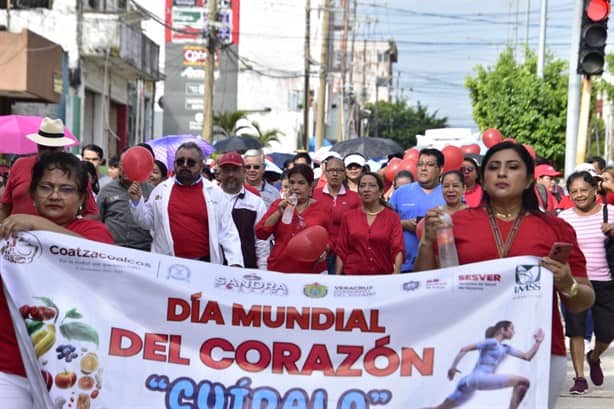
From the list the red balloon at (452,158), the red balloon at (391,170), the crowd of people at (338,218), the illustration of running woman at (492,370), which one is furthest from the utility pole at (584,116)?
the illustration of running woman at (492,370)

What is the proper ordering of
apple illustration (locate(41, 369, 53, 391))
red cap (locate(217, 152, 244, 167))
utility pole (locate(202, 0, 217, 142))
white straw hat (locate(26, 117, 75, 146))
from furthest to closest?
utility pole (locate(202, 0, 217, 142)), red cap (locate(217, 152, 244, 167)), white straw hat (locate(26, 117, 75, 146)), apple illustration (locate(41, 369, 53, 391))

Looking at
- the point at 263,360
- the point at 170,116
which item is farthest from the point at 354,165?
the point at 170,116

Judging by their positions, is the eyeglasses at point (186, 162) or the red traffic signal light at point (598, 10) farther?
the red traffic signal light at point (598, 10)

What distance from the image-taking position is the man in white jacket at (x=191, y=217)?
28.8 feet

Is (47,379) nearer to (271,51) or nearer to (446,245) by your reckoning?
(446,245)

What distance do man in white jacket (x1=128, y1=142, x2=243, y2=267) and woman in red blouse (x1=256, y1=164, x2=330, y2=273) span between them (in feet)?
1.77

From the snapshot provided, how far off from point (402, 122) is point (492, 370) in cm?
11092

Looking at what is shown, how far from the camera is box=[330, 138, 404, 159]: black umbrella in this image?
20000 mm

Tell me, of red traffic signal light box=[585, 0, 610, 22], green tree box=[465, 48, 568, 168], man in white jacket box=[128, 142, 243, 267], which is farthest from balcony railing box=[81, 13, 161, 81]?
man in white jacket box=[128, 142, 243, 267]

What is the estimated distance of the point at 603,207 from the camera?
1011 cm

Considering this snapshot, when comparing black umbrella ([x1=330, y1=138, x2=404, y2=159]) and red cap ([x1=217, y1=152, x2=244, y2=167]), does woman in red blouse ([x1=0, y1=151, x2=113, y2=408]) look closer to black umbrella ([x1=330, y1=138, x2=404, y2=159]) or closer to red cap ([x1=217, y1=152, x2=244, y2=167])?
red cap ([x1=217, y1=152, x2=244, y2=167])

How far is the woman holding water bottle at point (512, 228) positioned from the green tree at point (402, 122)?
350 feet

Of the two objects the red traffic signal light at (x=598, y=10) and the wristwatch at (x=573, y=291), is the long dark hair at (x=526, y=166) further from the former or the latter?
the red traffic signal light at (x=598, y=10)

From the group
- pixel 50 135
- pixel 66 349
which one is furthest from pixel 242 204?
pixel 66 349
